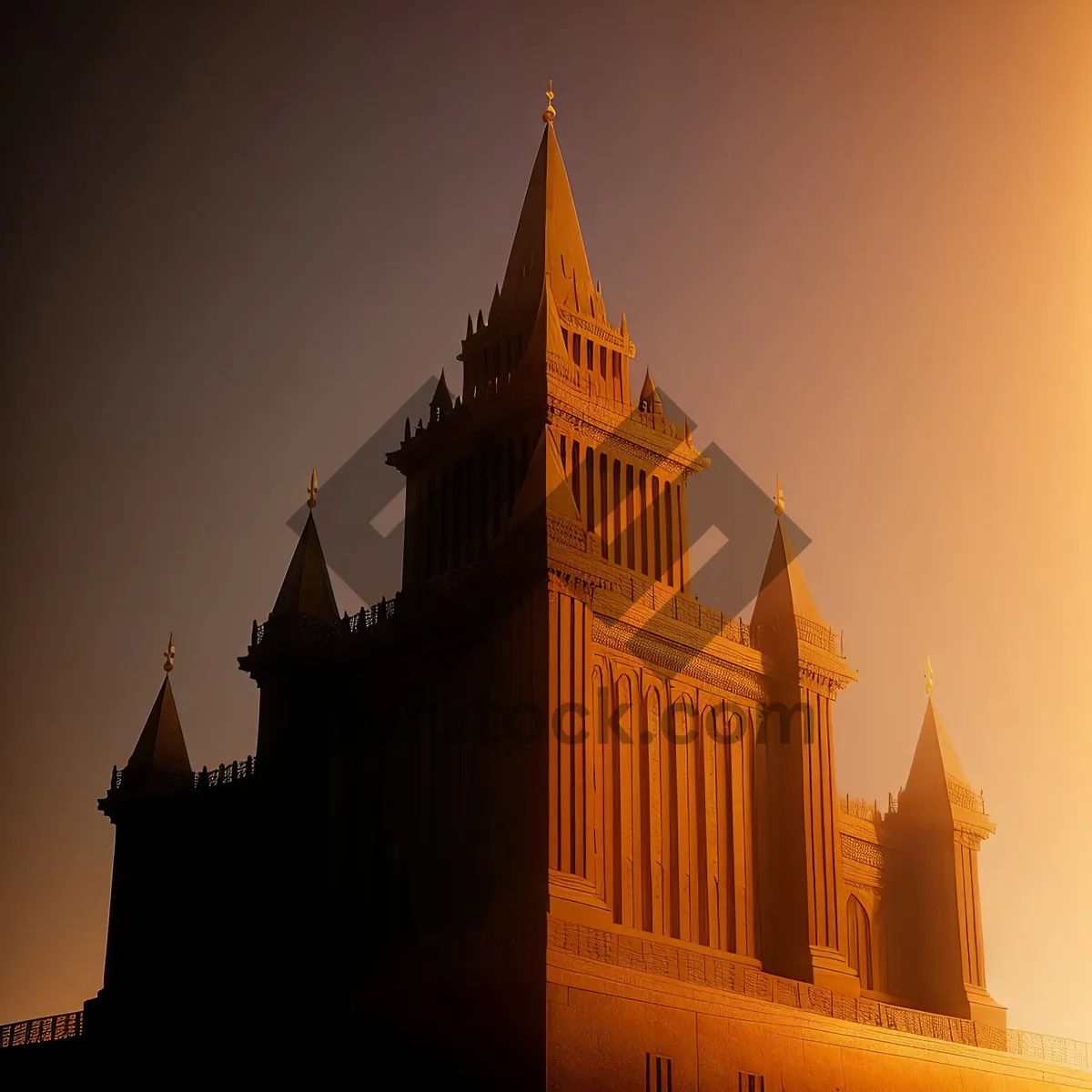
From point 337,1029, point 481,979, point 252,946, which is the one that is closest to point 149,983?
point 252,946

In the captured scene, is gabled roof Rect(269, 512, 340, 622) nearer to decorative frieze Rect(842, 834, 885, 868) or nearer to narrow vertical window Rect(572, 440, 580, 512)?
narrow vertical window Rect(572, 440, 580, 512)

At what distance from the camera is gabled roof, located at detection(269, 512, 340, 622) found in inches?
2191

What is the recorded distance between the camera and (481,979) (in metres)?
43.7

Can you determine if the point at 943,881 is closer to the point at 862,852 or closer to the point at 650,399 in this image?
the point at 862,852

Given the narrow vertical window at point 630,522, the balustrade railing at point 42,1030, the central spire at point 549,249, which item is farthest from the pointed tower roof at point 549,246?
the balustrade railing at point 42,1030

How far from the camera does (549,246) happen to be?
5997 centimetres

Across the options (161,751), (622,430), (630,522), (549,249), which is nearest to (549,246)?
(549,249)

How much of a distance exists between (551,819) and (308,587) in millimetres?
13575

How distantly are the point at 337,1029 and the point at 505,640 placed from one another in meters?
10.4

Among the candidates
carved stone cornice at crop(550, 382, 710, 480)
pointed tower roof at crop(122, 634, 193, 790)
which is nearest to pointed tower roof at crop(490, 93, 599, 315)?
carved stone cornice at crop(550, 382, 710, 480)

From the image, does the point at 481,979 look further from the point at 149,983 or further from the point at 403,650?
the point at 149,983

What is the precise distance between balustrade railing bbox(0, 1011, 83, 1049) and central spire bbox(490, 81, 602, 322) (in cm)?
2435

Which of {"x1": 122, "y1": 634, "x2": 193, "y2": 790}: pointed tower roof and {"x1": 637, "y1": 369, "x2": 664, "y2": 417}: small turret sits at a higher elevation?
{"x1": 637, "y1": 369, "x2": 664, "y2": 417}: small turret

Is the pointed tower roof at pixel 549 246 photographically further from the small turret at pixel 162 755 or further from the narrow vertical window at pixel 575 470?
the small turret at pixel 162 755
